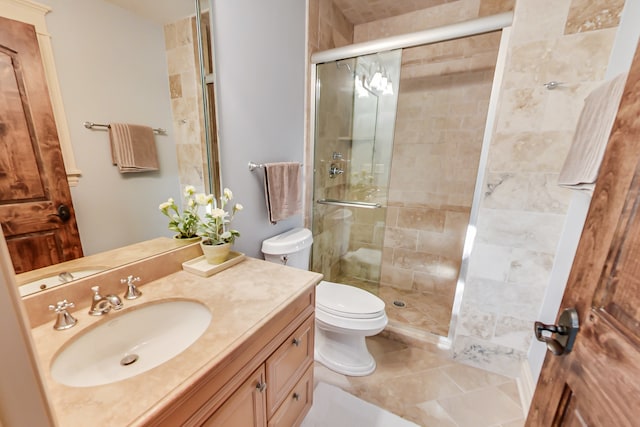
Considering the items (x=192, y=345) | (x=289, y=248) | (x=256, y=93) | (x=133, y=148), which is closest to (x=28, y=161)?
(x=133, y=148)

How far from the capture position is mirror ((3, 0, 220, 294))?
30.4 inches

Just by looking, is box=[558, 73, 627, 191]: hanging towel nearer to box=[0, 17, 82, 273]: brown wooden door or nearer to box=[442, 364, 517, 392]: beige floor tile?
box=[442, 364, 517, 392]: beige floor tile

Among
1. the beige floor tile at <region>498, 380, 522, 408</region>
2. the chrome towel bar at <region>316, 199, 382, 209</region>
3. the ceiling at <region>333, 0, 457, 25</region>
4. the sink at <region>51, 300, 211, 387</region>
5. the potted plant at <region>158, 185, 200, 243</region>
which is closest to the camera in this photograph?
the sink at <region>51, 300, 211, 387</region>

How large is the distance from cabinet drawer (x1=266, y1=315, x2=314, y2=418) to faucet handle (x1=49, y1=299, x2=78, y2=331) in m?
0.60

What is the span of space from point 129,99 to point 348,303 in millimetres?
1481

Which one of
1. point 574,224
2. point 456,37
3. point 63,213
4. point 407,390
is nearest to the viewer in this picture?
point 63,213

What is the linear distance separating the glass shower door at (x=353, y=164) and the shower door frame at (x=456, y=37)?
12 centimetres

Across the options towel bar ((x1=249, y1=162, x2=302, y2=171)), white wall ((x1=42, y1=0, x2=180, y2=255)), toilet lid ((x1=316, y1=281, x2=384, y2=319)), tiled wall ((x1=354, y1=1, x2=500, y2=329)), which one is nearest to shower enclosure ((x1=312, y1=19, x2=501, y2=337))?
tiled wall ((x1=354, y1=1, x2=500, y2=329))

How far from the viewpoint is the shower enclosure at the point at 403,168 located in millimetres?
2104

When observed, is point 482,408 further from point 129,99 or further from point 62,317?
point 129,99

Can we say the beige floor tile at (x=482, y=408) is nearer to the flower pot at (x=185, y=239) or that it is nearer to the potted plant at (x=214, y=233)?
the potted plant at (x=214, y=233)

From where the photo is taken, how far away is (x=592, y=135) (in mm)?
1014

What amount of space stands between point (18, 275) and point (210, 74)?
101cm

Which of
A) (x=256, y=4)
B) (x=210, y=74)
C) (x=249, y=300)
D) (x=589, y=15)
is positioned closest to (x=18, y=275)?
(x=249, y=300)
